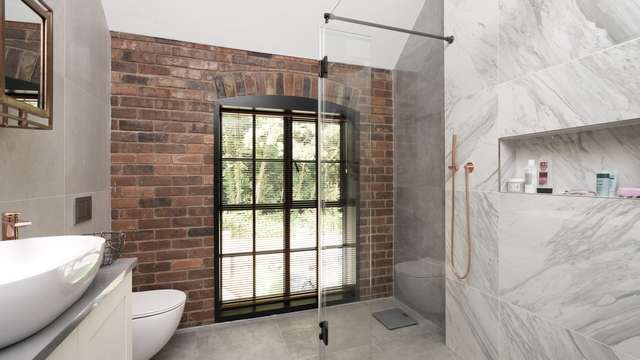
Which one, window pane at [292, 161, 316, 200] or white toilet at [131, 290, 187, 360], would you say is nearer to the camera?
white toilet at [131, 290, 187, 360]

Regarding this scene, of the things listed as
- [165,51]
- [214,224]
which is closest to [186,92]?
[165,51]

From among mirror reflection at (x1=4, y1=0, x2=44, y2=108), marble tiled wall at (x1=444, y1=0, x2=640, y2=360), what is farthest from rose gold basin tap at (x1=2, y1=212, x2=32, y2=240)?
marble tiled wall at (x1=444, y1=0, x2=640, y2=360)

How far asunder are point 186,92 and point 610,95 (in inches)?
98.0

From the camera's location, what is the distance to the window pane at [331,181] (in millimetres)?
1711

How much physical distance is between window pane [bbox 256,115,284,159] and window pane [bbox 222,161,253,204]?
0.17m

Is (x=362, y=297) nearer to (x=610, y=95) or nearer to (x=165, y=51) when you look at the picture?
(x=610, y=95)

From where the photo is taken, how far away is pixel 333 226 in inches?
67.0

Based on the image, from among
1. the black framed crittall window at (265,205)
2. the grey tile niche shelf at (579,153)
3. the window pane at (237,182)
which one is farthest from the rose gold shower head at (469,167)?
the window pane at (237,182)

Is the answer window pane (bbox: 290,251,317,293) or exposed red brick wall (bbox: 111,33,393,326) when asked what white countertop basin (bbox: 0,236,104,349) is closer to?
exposed red brick wall (bbox: 111,33,393,326)

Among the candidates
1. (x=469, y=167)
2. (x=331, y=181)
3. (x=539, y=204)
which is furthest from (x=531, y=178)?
(x=331, y=181)

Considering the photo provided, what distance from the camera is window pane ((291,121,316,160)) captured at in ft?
8.97

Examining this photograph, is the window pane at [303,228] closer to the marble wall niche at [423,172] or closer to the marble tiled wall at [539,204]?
the marble wall niche at [423,172]

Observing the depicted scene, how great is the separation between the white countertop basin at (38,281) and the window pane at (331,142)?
117cm

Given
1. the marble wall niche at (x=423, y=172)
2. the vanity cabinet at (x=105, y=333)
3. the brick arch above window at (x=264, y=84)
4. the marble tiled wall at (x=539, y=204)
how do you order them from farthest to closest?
1. the brick arch above window at (x=264, y=84)
2. the marble wall niche at (x=423, y=172)
3. the marble tiled wall at (x=539, y=204)
4. the vanity cabinet at (x=105, y=333)
